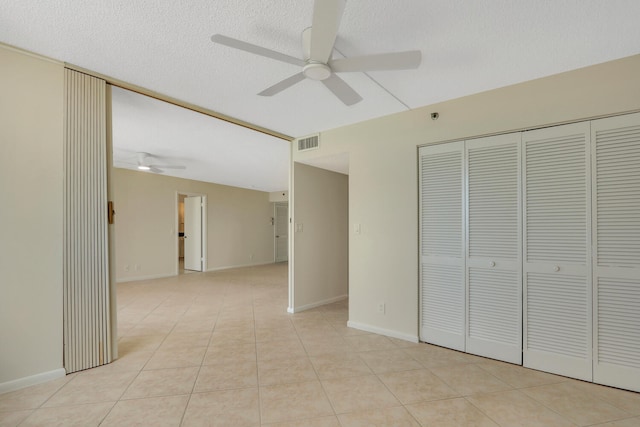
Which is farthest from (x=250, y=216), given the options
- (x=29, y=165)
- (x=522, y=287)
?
(x=522, y=287)

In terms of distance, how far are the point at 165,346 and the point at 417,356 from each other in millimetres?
2430

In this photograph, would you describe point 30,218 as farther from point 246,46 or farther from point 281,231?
point 281,231

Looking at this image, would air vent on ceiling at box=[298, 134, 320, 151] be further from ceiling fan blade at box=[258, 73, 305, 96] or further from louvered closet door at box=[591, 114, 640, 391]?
louvered closet door at box=[591, 114, 640, 391]

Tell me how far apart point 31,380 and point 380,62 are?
3.21 meters

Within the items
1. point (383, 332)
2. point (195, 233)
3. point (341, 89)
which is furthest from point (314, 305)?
point (195, 233)

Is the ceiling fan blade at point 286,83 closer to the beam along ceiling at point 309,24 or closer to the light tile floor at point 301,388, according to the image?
the beam along ceiling at point 309,24

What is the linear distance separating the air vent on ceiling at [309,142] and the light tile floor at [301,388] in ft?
7.46

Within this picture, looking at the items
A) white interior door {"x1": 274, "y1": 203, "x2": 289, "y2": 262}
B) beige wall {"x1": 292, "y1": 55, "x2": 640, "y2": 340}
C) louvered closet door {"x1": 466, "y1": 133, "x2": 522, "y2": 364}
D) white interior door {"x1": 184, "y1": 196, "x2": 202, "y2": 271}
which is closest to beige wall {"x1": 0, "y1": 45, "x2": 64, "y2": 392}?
beige wall {"x1": 292, "y1": 55, "x2": 640, "y2": 340}

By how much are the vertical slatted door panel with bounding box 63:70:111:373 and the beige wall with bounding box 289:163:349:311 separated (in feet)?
7.03

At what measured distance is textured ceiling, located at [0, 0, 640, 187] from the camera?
163 centimetres

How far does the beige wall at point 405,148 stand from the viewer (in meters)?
2.22

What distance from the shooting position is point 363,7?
1.62 metres

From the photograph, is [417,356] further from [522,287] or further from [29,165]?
[29,165]

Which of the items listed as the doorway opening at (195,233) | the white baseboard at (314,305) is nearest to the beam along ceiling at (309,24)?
the white baseboard at (314,305)
